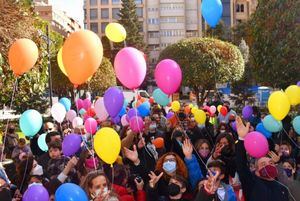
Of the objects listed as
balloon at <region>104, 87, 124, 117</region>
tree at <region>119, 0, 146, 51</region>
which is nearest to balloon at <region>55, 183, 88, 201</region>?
balloon at <region>104, 87, 124, 117</region>

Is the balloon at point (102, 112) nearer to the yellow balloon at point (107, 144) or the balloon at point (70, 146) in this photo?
the balloon at point (70, 146)

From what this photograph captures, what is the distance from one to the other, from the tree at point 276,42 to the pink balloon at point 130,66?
12.8 ft

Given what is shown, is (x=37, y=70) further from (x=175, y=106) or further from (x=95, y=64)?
(x=95, y=64)

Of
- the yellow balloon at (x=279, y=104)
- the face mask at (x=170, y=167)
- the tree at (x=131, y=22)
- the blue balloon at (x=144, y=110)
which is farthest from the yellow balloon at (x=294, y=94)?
the tree at (x=131, y=22)

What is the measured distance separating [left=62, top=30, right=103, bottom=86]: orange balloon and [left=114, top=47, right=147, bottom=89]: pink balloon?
1.77 feet

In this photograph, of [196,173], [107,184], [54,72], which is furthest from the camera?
[54,72]

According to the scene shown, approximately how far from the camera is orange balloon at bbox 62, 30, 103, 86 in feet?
16.3

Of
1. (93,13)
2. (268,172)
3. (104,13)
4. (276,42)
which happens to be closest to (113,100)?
(268,172)

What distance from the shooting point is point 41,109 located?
2069 centimetres

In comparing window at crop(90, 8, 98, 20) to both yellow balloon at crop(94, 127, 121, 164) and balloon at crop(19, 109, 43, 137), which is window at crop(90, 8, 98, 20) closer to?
balloon at crop(19, 109, 43, 137)

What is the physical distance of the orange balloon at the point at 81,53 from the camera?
4977 mm

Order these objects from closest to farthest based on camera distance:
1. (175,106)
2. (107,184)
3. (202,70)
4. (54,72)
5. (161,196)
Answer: (107,184)
(161,196)
(175,106)
(202,70)
(54,72)

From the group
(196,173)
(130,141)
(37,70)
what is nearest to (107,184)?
(196,173)

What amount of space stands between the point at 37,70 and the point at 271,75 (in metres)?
6.87
